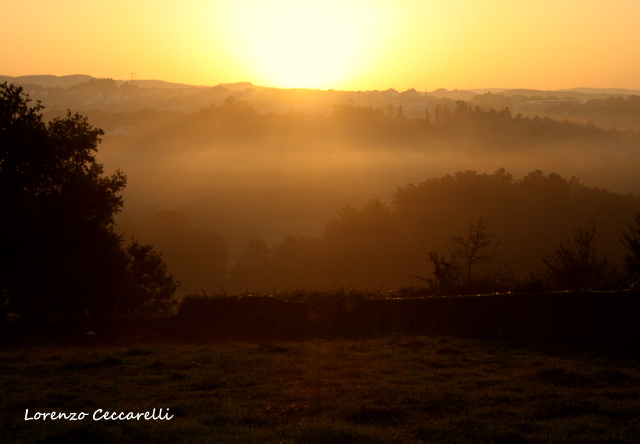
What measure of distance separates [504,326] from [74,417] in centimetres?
1158

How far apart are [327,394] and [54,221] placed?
1646cm

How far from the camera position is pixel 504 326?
16.4 meters

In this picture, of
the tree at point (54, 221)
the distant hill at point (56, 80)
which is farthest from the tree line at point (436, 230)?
the distant hill at point (56, 80)

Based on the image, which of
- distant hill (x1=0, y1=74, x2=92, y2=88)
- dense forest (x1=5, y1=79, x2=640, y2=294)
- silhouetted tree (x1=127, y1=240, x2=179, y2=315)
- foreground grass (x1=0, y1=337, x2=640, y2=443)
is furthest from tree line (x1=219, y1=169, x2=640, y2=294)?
distant hill (x1=0, y1=74, x2=92, y2=88)

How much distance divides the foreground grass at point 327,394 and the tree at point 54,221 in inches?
299

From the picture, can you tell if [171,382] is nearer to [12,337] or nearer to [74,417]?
[74,417]

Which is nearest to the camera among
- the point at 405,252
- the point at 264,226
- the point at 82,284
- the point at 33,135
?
the point at 33,135

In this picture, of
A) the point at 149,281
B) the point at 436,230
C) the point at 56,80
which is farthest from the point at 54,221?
the point at 56,80

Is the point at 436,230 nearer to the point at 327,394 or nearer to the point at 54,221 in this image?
the point at 54,221

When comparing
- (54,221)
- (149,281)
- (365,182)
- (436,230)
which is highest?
(54,221)

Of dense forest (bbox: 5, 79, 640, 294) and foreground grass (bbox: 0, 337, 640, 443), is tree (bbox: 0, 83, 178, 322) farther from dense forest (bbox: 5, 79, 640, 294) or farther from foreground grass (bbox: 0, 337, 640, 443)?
foreground grass (bbox: 0, 337, 640, 443)

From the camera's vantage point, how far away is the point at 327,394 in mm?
9805

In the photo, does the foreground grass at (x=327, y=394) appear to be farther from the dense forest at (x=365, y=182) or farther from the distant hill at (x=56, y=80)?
the distant hill at (x=56, y=80)

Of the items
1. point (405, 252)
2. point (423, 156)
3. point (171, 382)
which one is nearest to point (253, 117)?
point (423, 156)
